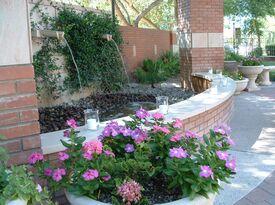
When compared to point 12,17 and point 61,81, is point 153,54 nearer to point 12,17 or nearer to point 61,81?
point 61,81

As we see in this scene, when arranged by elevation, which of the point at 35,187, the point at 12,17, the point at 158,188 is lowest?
the point at 158,188

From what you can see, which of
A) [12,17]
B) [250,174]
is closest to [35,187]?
[12,17]

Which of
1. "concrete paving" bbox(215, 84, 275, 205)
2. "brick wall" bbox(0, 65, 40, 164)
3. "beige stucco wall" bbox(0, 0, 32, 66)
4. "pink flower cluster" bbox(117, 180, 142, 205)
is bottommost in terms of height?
"concrete paving" bbox(215, 84, 275, 205)

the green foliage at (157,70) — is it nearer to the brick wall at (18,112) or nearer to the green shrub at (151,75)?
the green shrub at (151,75)

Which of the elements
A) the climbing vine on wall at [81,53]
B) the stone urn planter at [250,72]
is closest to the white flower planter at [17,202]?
the climbing vine on wall at [81,53]

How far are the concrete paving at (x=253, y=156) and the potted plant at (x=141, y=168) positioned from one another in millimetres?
1103

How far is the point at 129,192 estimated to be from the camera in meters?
2.40

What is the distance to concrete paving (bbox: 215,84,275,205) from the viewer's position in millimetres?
3737

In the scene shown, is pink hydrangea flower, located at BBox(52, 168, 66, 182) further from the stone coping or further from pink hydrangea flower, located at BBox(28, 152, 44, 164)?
the stone coping

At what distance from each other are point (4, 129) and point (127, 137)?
863 millimetres

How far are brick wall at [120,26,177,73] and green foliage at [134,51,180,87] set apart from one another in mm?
420

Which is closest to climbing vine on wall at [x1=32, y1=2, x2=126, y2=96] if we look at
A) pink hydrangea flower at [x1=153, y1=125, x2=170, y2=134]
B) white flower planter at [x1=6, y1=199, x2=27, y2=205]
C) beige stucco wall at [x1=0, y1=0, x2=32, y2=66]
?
beige stucco wall at [x1=0, y1=0, x2=32, y2=66]

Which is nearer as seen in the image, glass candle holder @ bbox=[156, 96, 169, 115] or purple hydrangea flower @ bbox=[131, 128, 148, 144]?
purple hydrangea flower @ bbox=[131, 128, 148, 144]

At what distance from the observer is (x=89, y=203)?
241cm
